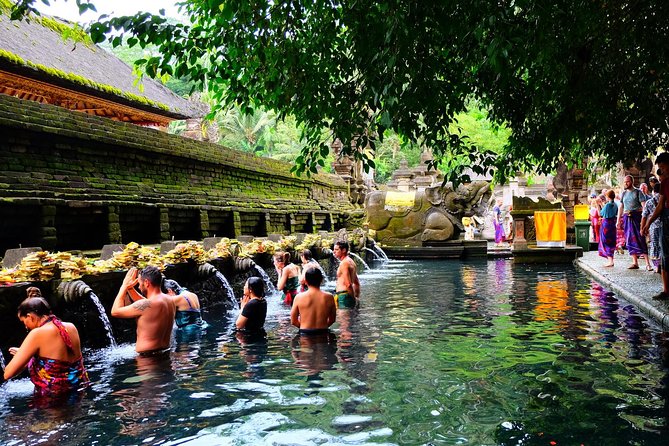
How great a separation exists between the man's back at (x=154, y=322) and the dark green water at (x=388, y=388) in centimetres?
25

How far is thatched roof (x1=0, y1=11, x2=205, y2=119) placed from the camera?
1371 centimetres

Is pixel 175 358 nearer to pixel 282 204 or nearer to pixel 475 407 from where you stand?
pixel 475 407

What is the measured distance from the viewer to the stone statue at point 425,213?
25.2 m

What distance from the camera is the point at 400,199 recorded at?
87.2 ft

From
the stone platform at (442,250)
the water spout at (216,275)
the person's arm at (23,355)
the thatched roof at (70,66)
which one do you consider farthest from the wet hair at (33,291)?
the stone platform at (442,250)

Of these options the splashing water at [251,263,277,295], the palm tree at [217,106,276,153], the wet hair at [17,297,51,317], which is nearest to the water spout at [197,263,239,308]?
the splashing water at [251,263,277,295]

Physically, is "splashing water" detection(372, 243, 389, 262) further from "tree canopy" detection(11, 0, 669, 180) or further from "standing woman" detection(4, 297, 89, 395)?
"standing woman" detection(4, 297, 89, 395)

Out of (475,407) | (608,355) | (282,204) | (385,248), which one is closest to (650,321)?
(608,355)

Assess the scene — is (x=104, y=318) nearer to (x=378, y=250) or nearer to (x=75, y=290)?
(x=75, y=290)

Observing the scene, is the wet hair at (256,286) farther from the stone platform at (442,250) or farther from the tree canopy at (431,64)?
the stone platform at (442,250)

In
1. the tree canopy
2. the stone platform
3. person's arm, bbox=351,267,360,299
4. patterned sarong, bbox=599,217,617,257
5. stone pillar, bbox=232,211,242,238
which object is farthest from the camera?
the stone platform

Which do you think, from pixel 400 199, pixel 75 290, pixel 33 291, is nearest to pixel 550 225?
pixel 400 199

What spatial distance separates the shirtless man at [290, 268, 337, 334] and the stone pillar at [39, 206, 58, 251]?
156 inches

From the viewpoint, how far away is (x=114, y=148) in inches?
487
